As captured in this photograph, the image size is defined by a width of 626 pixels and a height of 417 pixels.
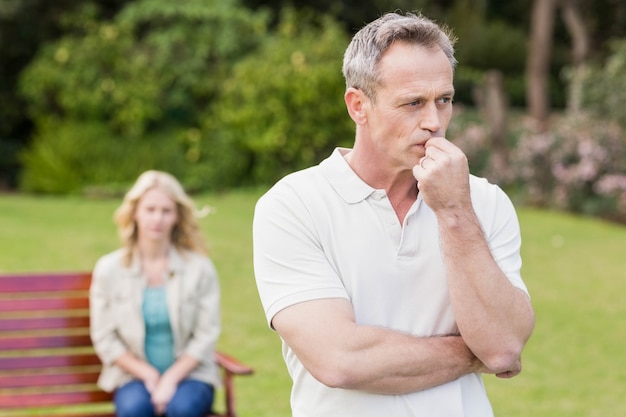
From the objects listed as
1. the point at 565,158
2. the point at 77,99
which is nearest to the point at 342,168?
the point at 565,158

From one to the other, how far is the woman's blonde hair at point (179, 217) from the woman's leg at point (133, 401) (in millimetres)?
735

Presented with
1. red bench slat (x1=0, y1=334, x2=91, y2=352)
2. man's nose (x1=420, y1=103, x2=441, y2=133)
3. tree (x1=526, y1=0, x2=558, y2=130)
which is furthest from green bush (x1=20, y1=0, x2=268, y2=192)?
man's nose (x1=420, y1=103, x2=441, y2=133)

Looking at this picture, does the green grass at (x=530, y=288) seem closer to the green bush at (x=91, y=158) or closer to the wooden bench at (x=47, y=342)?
the green bush at (x=91, y=158)

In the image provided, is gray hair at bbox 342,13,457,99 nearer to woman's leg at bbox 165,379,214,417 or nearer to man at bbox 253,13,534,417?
man at bbox 253,13,534,417

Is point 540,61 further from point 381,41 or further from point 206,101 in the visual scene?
point 381,41

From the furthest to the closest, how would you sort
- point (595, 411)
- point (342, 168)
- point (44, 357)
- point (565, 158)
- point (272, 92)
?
1. point (272, 92)
2. point (565, 158)
3. point (595, 411)
4. point (44, 357)
5. point (342, 168)

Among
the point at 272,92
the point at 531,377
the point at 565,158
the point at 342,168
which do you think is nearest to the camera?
the point at 342,168

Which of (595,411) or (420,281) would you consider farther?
(595,411)

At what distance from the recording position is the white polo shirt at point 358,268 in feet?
8.95

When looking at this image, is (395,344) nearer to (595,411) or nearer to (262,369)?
(595,411)

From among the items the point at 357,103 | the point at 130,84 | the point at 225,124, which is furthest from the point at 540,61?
the point at 357,103

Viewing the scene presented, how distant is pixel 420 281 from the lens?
108 inches

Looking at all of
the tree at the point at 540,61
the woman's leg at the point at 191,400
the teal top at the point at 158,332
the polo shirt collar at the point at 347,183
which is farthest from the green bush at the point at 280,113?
the polo shirt collar at the point at 347,183

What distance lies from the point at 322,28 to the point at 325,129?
3.51 meters
